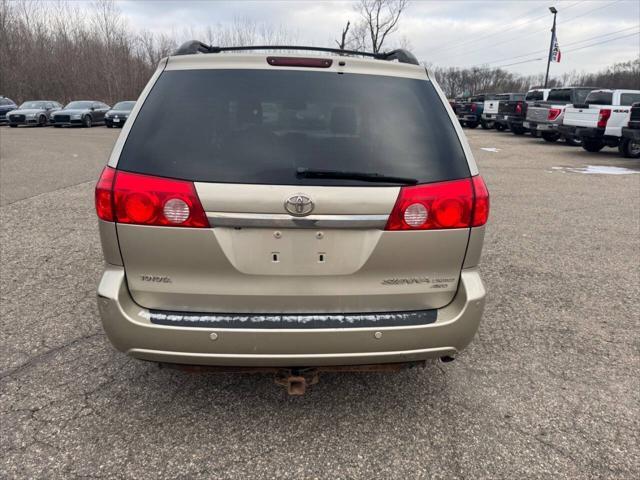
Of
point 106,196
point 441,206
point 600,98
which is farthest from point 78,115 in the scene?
point 441,206

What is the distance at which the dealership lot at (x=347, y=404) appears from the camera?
2283 millimetres

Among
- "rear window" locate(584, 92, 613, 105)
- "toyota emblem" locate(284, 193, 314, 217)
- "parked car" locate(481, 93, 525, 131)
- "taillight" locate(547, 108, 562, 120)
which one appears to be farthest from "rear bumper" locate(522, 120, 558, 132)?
"toyota emblem" locate(284, 193, 314, 217)

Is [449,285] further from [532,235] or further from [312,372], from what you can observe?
[532,235]

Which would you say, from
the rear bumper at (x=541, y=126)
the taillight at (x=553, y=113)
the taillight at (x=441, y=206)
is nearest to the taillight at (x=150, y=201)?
the taillight at (x=441, y=206)

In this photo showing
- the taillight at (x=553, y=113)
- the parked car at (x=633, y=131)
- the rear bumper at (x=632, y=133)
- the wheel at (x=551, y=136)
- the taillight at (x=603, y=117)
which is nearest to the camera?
the parked car at (x=633, y=131)

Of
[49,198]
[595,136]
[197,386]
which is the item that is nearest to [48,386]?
[197,386]

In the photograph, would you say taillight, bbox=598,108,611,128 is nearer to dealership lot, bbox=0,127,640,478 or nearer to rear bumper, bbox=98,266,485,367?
dealership lot, bbox=0,127,640,478

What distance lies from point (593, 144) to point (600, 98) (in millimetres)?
1889

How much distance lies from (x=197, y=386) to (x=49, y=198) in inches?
269

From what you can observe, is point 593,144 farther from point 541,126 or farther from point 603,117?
point 541,126

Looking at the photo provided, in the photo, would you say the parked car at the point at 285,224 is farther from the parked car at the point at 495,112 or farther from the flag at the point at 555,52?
the flag at the point at 555,52

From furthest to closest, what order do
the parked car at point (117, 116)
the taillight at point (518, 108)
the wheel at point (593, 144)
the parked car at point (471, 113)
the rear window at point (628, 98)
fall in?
the parked car at point (471, 113), the parked car at point (117, 116), the taillight at point (518, 108), the wheel at point (593, 144), the rear window at point (628, 98)

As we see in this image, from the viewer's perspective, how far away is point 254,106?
2.26 m

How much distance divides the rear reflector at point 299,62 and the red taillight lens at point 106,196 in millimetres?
933
